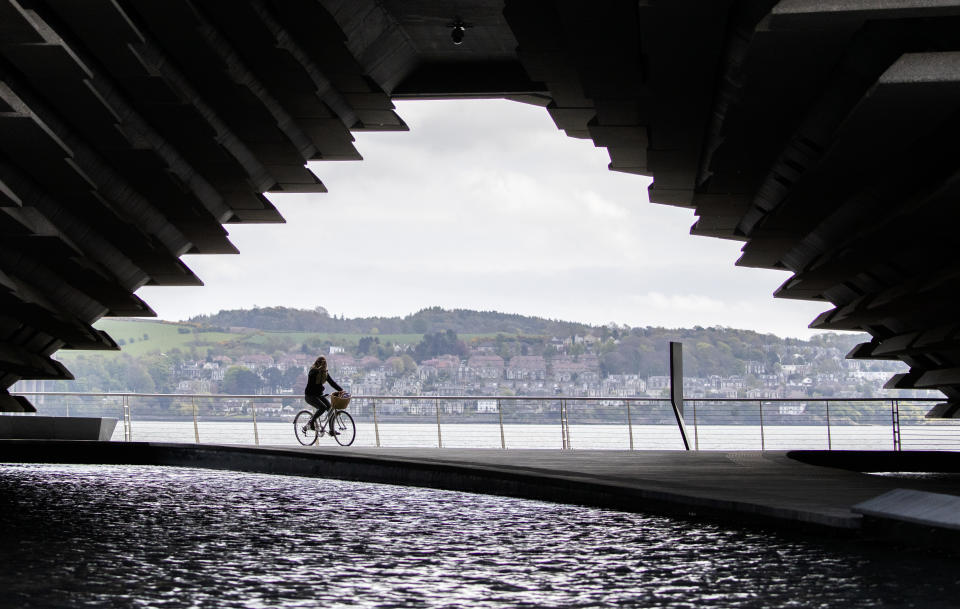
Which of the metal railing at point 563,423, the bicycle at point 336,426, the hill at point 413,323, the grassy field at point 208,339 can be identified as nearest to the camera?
the metal railing at point 563,423

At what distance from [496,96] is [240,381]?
2086 inches

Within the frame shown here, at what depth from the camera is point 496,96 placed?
1537 cm

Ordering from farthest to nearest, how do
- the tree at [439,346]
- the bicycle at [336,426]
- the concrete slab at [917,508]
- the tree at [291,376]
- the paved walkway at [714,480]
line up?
the tree at [439,346] < the tree at [291,376] < the bicycle at [336,426] < the paved walkway at [714,480] < the concrete slab at [917,508]

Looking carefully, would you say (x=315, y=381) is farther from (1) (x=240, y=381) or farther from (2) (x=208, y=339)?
(2) (x=208, y=339)

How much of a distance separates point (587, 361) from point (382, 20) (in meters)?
65.8

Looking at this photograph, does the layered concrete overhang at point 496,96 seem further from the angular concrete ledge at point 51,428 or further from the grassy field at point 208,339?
the grassy field at point 208,339

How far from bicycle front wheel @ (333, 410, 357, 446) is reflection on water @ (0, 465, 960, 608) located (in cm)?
861

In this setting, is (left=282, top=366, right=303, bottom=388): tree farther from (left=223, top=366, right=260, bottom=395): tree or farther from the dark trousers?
the dark trousers

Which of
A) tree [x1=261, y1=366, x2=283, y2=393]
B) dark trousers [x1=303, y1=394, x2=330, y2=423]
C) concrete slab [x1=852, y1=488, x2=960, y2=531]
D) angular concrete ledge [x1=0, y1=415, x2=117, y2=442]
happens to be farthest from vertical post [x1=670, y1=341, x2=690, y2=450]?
tree [x1=261, y1=366, x2=283, y2=393]

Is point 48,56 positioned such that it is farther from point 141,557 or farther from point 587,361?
point 587,361

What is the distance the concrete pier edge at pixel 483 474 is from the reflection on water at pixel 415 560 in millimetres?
273

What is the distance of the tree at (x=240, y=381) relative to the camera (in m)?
64.9

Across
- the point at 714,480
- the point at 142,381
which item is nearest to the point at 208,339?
the point at 142,381

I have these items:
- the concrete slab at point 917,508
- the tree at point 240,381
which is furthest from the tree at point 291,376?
the concrete slab at point 917,508
